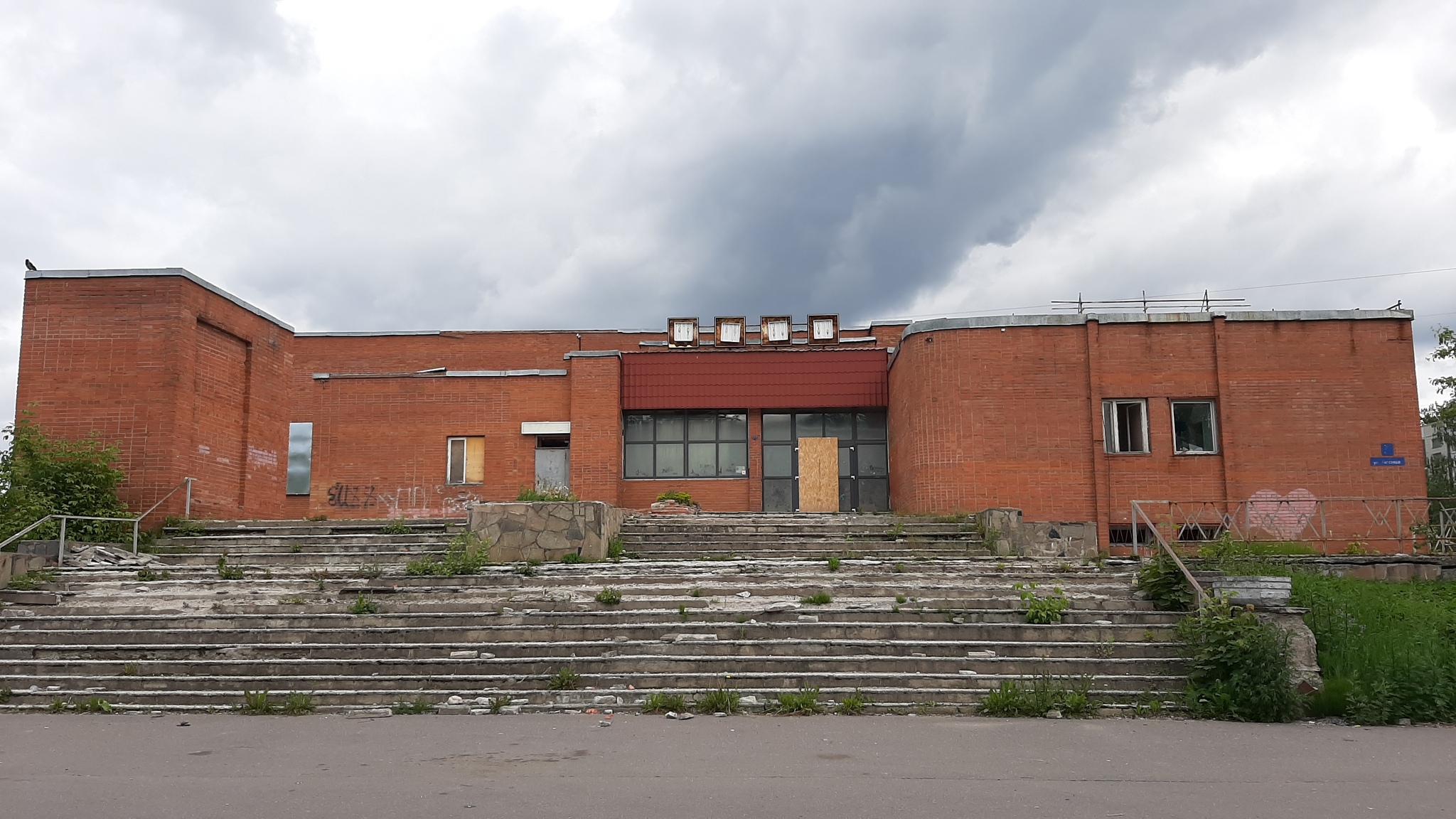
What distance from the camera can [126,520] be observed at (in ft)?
49.1

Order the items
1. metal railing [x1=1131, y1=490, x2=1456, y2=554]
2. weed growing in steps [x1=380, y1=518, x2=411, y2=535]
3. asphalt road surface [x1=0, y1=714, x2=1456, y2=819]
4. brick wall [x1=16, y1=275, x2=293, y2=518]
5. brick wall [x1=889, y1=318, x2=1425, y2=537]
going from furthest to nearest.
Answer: brick wall [x1=889, y1=318, x2=1425, y2=537], metal railing [x1=1131, y1=490, x2=1456, y2=554], brick wall [x1=16, y1=275, x2=293, y2=518], weed growing in steps [x1=380, y1=518, x2=411, y2=535], asphalt road surface [x1=0, y1=714, x2=1456, y2=819]

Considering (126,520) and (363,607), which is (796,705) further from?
(126,520)

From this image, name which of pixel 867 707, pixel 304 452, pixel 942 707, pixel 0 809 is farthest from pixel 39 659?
pixel 304 452

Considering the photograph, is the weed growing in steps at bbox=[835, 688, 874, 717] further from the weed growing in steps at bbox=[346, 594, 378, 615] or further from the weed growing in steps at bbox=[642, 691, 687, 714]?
the weed growing in steps at bbox=[346, 594, 378, 615]

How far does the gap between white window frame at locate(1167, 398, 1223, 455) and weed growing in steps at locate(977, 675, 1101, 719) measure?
510 inches

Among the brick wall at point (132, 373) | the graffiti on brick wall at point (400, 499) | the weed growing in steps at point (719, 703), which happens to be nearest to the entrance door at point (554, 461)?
the graffiti on brick wall at point (400, 499)

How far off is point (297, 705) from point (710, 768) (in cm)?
442

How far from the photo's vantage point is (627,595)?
38.1 feet

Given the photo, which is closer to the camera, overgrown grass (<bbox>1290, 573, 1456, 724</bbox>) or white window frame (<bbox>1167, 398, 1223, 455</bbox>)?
overgrown grass (<bbox>1290, 573, 1456, 724</bbox>)

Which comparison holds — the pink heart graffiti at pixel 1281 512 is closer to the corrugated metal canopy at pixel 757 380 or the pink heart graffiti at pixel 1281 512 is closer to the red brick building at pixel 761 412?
the red brick building at pixel 761 412

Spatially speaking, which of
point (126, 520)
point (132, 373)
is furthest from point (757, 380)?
point (126, 520)

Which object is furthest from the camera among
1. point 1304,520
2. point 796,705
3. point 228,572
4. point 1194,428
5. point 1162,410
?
point 1194,428

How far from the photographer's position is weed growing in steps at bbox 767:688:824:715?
8.62m

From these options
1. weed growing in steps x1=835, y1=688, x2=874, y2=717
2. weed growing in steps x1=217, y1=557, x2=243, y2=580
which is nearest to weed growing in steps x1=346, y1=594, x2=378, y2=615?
weed growing in steps x1=217, y1=557, x2=243, y2=580
